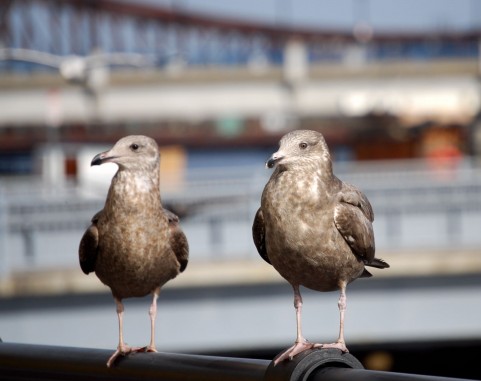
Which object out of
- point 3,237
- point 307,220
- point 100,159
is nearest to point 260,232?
point 307,220

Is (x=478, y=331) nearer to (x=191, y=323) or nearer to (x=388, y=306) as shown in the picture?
(x=388, y=306)

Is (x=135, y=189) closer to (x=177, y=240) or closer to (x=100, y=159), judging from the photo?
(x=100, y=159)

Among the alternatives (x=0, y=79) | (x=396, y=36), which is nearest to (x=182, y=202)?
(x=0, y=79)

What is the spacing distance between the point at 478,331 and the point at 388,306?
3.23ft

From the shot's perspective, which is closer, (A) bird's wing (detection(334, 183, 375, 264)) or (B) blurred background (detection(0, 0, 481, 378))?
(A) bird's wing (detection(334, 183, 375, 264))

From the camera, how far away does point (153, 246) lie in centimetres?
335

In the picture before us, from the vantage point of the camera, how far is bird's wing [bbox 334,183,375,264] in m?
3.07

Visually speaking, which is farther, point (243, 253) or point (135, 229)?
point (243, 253)

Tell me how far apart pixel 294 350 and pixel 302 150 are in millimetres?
641

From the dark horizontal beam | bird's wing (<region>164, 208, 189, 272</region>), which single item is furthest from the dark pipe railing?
bird's wing (<region>164, 208, 189, 272</region>)

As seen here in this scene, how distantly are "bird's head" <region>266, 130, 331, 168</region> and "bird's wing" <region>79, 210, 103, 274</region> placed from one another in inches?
25.9

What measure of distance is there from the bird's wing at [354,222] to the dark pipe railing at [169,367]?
676 mm

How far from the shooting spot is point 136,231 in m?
3.30

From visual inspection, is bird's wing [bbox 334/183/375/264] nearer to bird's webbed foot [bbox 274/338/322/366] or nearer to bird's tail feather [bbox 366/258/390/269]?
bird's tail feather [bbox 366/258/390/269]
